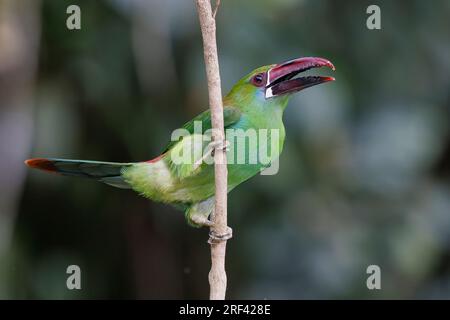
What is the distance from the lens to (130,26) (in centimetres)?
446

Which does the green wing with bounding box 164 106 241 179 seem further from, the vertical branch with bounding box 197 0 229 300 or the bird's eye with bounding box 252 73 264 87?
the vertical branch with bounding box 197 0 229 300

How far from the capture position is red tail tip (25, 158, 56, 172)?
2.73m

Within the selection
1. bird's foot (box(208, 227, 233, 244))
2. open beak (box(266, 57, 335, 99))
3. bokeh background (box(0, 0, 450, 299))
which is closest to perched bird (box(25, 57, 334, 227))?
open beak (box(266, 57, 335, 99))

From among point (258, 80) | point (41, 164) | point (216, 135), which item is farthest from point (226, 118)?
point (41, 164)

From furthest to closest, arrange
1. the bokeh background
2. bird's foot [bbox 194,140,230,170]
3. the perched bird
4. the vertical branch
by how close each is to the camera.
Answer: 1. the bokeh background
2. the perched bird
3. bird's foot [bbox 194,140,230,170]
4. the vertical branch

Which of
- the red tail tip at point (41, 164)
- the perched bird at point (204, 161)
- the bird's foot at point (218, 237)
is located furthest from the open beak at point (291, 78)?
the red tail tip at point (41, 164)

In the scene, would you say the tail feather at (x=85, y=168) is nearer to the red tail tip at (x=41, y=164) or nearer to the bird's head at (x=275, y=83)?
the red tail tip at (x=41, y=164)

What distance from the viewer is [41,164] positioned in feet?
9.17

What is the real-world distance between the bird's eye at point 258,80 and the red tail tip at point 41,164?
858 millimetres

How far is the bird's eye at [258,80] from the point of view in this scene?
3.04 m

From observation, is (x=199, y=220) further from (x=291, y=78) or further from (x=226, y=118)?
(x=291, y=78)

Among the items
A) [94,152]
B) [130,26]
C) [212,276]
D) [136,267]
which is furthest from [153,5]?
[212,276]

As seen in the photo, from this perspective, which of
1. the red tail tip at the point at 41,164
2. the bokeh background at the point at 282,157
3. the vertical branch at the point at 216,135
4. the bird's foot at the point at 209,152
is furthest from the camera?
the bokeh background at the point at 282,157

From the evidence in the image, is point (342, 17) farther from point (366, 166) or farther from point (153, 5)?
point (153, 5)
